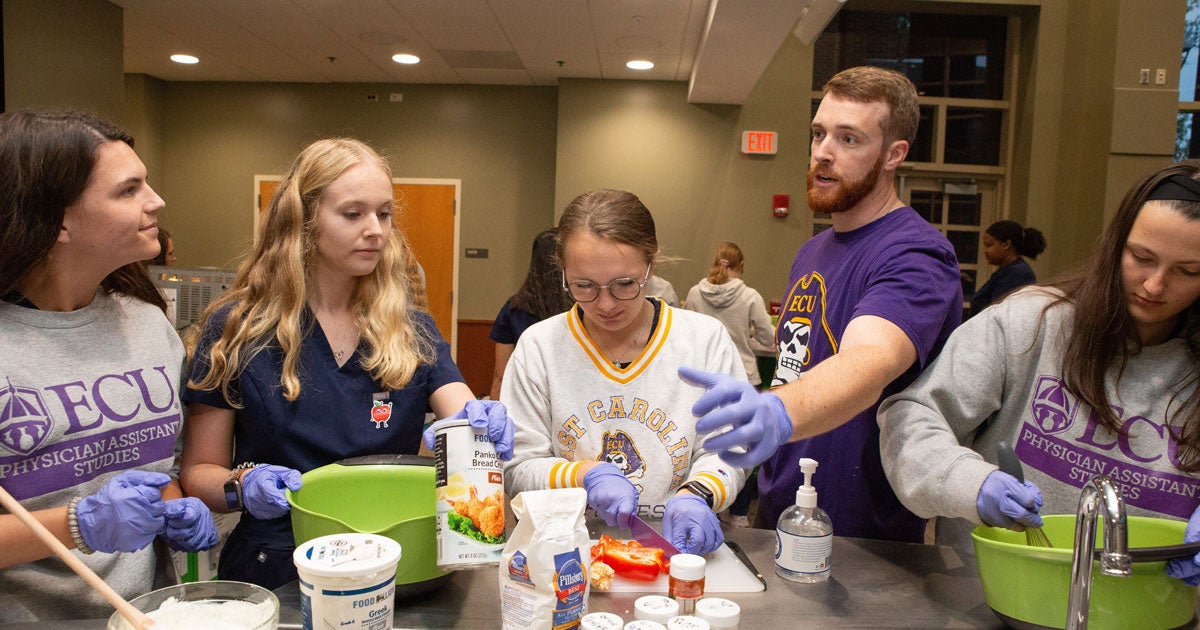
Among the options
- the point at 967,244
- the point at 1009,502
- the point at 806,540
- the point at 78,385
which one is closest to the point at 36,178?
the point at 78,385

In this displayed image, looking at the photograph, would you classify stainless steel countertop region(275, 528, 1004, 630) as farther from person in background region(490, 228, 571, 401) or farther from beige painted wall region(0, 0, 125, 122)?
beige painted wall region(0, 0, 125, 122)

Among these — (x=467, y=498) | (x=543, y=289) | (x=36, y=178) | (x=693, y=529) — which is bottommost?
(x=693, y=529)

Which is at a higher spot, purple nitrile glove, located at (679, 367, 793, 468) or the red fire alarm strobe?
the red fire alarm strobe

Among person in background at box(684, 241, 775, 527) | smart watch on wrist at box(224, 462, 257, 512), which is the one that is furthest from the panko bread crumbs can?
person in background at box(684, 241, 775, 527)

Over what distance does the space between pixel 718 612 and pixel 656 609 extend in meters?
0.09

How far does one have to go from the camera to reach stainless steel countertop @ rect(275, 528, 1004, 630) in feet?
3.91

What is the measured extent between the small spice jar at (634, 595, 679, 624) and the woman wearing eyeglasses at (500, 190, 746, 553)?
15.8 inches

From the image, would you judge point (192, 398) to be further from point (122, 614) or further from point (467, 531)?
point (467, 531)

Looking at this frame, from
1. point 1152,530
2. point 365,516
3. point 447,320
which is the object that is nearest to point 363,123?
Result: point 447,320

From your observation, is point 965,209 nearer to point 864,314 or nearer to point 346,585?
point 864,314

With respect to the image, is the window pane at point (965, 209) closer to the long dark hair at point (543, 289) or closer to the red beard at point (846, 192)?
the long dark hair at point (543, 289)

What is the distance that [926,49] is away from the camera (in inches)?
276

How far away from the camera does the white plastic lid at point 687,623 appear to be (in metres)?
1.05

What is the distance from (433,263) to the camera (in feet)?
24.8
